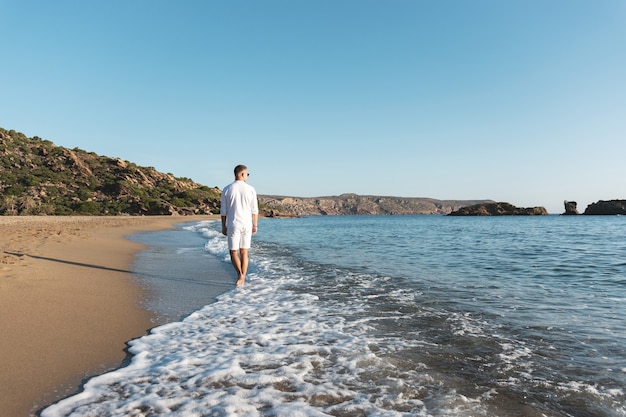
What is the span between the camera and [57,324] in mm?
4473

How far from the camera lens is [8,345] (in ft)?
12.1

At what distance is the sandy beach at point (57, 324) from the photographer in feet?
9.72

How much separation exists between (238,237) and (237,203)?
2.31 ft

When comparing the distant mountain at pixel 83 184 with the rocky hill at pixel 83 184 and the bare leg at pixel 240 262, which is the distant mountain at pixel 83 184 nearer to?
the rocky hill at pixel 83 184

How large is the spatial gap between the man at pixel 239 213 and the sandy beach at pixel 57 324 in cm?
198

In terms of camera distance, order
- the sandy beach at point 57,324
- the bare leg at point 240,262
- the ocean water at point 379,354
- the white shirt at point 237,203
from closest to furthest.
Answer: the ocean water at point 379,354 < the sandy beach at point 57,324 < the white shirt at point 237,203 < the bare leg at point 240,262

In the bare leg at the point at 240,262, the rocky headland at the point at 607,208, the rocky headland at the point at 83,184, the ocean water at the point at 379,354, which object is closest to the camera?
the ocean water at the point at 379,354

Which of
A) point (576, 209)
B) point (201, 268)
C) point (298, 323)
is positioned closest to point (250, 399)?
point (298, 323)

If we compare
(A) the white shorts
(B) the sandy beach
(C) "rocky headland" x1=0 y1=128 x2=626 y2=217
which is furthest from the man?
(C) "rocky headland" x1=0 y1=128 x2=626 y2=217

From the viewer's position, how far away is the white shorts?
24.6 ft

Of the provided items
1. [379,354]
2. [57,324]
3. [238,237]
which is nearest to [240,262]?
[238,237]

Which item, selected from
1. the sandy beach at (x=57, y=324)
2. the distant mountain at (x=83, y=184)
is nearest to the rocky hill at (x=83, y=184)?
the distant mountain at (x=83, y=184)

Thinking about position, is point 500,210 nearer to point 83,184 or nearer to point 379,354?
point 83,184

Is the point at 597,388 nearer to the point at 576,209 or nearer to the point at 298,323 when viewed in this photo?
the point at 298,323
